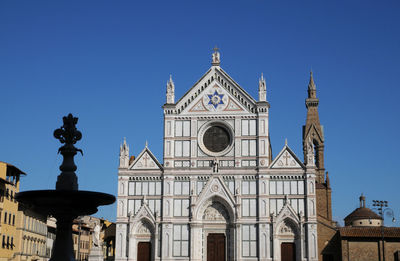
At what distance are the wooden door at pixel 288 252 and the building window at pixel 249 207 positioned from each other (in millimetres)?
3786

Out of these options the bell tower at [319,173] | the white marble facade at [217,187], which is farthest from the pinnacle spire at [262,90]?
the bell tower at [319,173]

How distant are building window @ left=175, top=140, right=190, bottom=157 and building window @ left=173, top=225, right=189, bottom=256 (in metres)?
6.54

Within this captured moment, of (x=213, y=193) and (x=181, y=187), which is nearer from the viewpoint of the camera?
(x=213, y=193)

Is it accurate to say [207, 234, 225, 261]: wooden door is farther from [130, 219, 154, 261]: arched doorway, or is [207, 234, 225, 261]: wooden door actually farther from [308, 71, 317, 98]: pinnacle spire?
[308, 71, 317, 98]: pinnacle spire

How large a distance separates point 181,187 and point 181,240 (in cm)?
472

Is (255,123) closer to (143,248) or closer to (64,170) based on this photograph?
(143,248)

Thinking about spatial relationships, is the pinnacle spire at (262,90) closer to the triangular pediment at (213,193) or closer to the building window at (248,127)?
the building window at (248,127)

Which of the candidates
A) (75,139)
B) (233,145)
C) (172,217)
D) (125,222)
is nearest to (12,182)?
(125,222)

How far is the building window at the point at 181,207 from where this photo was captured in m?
47.1

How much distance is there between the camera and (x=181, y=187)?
47.7 metres

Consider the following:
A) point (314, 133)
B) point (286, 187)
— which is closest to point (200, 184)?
point (286, 187)

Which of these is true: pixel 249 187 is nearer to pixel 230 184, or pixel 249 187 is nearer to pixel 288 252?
pixel 230 184

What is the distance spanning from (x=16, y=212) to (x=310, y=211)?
2983cm

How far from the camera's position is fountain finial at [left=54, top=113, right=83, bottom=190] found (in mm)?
19953
